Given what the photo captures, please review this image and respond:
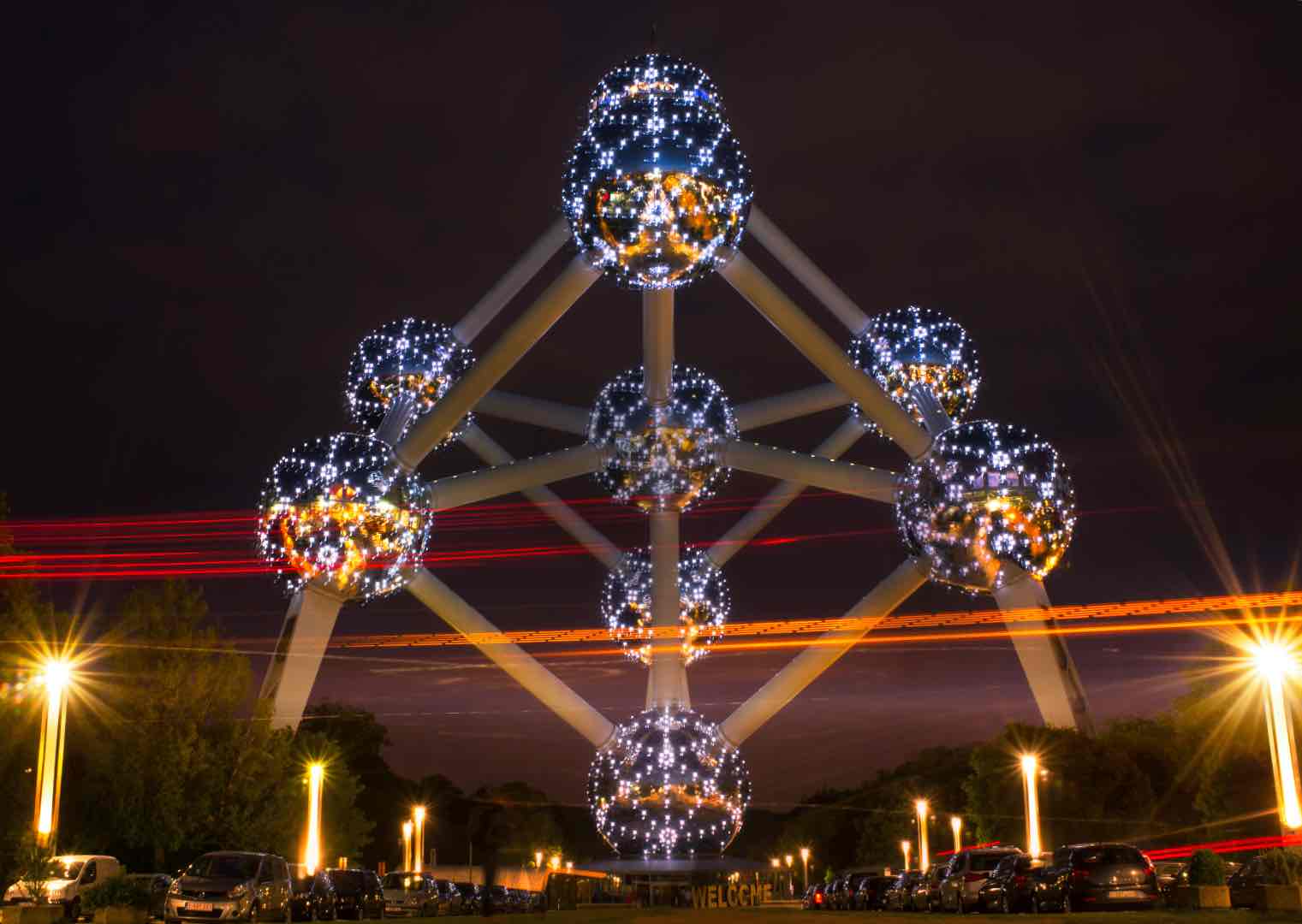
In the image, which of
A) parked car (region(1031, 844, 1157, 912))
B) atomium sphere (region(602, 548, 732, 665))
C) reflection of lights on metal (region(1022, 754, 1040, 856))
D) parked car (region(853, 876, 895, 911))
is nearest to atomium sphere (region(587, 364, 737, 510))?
atomium sphere (region(602, 548, 732, 665))

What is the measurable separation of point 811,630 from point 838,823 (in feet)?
338

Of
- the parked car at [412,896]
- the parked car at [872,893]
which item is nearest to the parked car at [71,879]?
the parked car at [412,896]

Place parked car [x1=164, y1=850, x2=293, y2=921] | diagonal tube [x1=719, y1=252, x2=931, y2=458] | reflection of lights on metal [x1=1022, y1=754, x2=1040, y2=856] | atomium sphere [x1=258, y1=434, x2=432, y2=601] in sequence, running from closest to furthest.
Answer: atomium sphere [x1=258, y1=434, x2=432, y2=601]
parked car [x1=164, y1=850, x2=293, y2=921]
diagonal tube [x1=719, y1=252, x2=931, y2=458]
reflection of lights on metal [x1=1022, y1=754, x2=1040, y2=856]

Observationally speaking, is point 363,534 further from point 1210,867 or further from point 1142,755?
point 1142,755

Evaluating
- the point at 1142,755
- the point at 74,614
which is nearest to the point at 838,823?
the point at 1142,755

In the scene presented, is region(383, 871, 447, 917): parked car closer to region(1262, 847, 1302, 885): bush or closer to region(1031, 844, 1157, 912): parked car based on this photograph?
region(1031, 844, 1157, 912): parked car

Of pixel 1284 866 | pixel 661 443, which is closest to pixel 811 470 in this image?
pixel 661 443

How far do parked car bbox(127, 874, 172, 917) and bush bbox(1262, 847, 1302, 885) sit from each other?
1555 cm

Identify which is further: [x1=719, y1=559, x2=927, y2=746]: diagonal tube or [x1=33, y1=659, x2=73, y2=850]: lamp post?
[x1=33, y1=659, x2=73, y2=850]: lamp post

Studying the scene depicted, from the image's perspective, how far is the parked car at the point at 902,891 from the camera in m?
33.3

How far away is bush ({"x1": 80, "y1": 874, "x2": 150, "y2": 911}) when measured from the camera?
2175cm

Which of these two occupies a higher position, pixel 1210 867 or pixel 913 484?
pixel 913 484

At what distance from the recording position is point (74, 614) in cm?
3694

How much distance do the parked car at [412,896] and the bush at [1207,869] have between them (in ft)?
64.6
